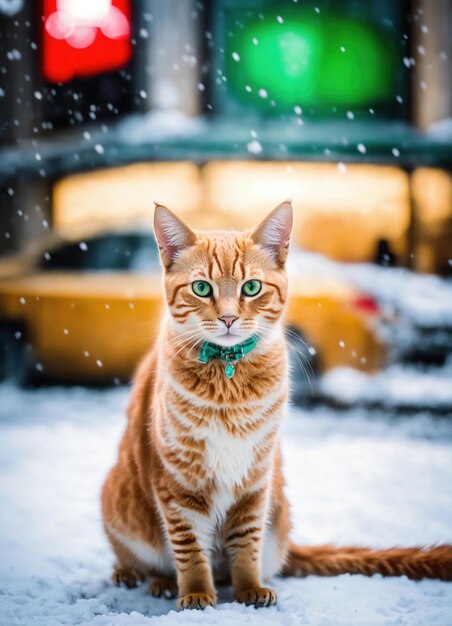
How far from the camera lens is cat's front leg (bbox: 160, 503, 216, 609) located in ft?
5.42

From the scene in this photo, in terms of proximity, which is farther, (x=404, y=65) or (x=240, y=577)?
(x=404, y=65)

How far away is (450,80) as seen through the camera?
17.1 feet

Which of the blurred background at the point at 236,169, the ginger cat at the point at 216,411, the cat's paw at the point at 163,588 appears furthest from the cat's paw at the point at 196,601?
the blurred background at the point at 236,169

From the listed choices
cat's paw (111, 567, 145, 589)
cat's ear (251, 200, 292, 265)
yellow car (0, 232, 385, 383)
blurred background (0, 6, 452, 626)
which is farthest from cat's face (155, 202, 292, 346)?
yellow car (0, 232, 385, 383)

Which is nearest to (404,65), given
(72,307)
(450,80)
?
(450,80)

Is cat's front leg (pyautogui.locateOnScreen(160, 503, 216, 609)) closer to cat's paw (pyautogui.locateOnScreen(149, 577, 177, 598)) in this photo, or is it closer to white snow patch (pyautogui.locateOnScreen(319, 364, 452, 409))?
cat's paw (pyautogui.locateOnScreen(149, 577, 177, 598))

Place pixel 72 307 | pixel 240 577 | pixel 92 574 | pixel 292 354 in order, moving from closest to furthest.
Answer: pixel 240 577, pixel 92 574, pixel 292 354, pixel 72 307

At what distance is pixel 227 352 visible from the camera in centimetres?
163

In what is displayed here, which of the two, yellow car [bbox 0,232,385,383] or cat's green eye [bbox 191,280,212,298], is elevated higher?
cat's green eye [bbox 191,280,212,298]

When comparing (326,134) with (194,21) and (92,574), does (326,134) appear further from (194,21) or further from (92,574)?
(92,574)

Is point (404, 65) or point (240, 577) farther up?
point (404, 65)

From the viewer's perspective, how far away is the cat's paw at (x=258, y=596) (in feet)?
5.46

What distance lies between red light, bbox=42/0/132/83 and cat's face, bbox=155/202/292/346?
4285 mm

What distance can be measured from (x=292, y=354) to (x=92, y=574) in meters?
1.87
